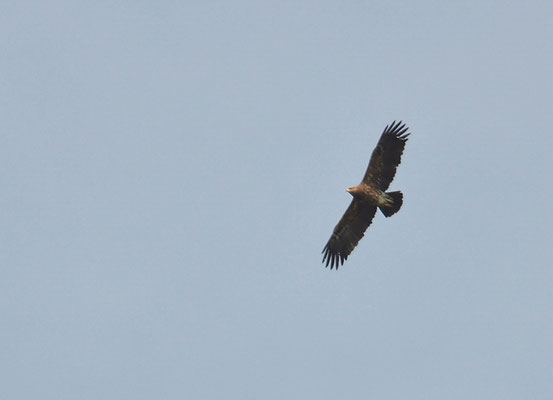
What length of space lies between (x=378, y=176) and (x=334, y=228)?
286cm

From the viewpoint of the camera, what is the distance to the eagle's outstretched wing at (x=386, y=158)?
140 ft

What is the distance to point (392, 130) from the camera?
42.9 meters

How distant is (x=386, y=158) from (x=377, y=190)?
44.6 inches

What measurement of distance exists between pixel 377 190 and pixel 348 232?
7.65 feet

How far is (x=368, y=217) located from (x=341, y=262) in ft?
6.20

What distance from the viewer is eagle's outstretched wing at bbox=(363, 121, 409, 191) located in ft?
140

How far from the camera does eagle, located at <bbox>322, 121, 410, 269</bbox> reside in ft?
141

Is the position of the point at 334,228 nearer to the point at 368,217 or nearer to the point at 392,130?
the point at 368,217

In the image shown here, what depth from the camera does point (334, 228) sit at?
148 feet

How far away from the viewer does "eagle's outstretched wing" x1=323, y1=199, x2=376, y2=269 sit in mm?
44469

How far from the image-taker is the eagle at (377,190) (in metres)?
42.8

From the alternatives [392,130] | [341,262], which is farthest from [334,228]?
[392,130]

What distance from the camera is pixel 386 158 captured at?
141 ft

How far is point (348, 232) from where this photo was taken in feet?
148
